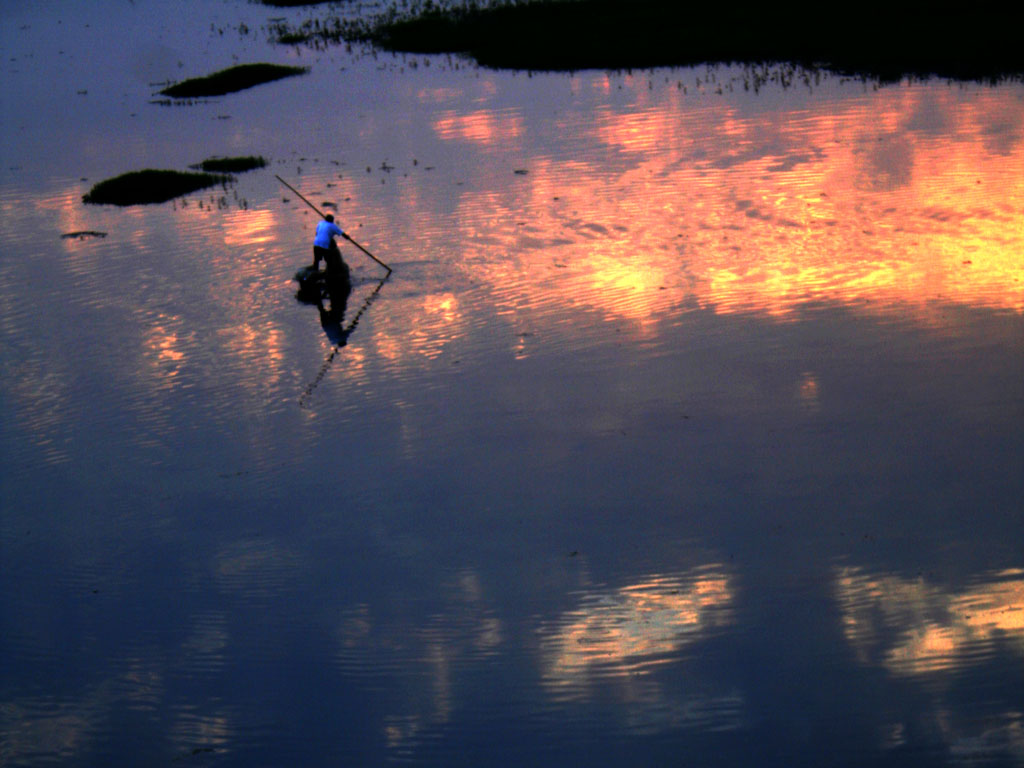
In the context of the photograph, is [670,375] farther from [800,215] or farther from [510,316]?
[800,215]

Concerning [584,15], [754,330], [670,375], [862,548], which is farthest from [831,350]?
[584,15]

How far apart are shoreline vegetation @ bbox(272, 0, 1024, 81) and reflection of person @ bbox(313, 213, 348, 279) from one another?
22.0 metres

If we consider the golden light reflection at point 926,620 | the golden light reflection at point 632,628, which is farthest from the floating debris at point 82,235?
the golden light reflection at point 926,620

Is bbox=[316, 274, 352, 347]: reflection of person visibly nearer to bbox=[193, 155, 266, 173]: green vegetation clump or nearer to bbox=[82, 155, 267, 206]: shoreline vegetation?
bbox=[82, 155, 267, 206]: shoreline vegetation

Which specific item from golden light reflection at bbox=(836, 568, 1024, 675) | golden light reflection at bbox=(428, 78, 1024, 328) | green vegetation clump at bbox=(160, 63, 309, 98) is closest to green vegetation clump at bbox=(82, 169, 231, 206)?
golden light reflection at bbox=(428, 78, 1024, 328)

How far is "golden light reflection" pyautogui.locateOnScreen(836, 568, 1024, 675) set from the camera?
11.1 meters

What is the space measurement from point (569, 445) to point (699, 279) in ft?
22.9

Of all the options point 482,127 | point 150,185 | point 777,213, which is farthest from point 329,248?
point 482,127

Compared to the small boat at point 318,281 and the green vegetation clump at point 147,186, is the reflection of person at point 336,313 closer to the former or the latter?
the small boat at point 318,281

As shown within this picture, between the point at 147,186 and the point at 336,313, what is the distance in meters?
13.7

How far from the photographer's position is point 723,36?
147 ft

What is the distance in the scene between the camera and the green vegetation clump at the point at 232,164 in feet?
114

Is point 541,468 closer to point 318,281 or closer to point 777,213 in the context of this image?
point 318,281

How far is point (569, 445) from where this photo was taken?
15.8 m
